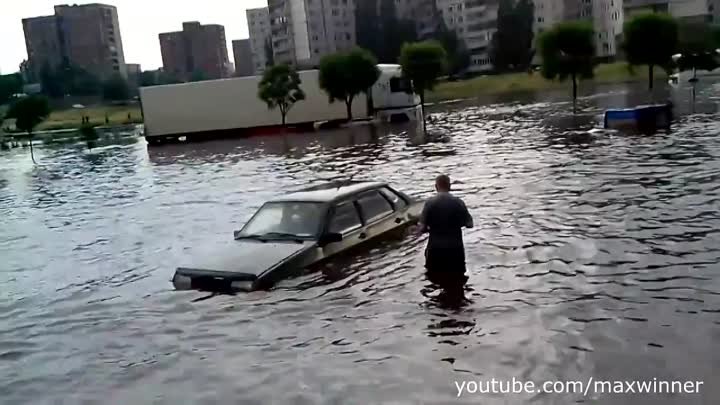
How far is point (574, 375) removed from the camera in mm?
6688

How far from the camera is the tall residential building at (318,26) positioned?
128 meters

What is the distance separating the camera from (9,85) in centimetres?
10225

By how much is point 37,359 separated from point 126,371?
1.58 meters

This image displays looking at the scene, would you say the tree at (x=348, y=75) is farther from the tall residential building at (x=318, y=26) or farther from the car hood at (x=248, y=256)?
the tall residential building at (x=318, y=26)

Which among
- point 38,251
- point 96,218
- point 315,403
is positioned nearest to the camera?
point 315,403

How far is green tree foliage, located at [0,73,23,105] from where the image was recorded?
335 ft

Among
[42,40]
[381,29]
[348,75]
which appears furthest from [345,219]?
[42,40]

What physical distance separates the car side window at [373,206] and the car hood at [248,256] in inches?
60.4

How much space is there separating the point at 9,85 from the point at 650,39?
289 feet

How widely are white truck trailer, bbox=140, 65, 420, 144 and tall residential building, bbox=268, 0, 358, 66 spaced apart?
7553 cm

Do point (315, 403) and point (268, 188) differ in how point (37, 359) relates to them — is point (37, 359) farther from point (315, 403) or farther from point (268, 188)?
point (268, 188)

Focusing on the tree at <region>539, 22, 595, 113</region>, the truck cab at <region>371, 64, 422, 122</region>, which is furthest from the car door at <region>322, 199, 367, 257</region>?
the truck cab at <region>371, 64, 422, 122</region>

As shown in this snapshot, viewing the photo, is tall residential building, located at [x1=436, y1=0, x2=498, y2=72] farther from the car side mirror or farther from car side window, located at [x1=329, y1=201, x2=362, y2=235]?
the car side mirror

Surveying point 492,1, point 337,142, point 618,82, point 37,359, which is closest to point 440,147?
point 337,142
